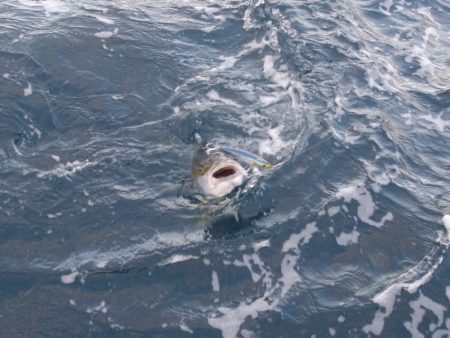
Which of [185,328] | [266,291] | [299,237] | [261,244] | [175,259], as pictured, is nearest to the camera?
[185,328]

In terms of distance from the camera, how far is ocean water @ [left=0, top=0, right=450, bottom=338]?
7.43 metres

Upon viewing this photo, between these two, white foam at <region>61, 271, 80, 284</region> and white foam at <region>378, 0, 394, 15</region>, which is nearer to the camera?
white foam at <region>61, 271, 80, 284</region>

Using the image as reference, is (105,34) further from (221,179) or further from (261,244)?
(261,244)

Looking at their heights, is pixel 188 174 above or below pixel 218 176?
below

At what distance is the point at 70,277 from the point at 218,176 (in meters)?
2.80

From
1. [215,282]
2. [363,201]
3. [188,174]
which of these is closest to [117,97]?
[188,174]

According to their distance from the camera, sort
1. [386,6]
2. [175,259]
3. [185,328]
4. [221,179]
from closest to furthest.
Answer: [185,328], [175,259], [221,179], [386,6]

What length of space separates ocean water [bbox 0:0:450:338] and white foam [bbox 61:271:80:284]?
20mm

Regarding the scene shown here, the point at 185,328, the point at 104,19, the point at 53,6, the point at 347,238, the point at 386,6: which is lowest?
the point at 185,328

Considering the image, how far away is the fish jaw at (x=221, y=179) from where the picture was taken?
8664 millimetres

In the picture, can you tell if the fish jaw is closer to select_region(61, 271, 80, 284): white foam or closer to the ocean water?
the ocean water

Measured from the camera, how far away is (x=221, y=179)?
873 cm

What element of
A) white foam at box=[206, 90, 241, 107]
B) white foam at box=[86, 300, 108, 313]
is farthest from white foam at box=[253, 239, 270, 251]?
white foam at box=[206, 90, 241, 107]

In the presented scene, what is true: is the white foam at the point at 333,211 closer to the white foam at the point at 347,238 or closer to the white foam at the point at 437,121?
the white foam at the point at 347,238
